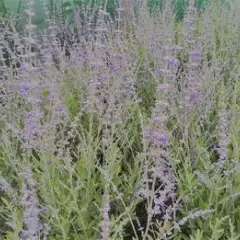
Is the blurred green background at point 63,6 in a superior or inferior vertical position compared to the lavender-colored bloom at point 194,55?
inferior

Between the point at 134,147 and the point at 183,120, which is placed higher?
the point at 183,120

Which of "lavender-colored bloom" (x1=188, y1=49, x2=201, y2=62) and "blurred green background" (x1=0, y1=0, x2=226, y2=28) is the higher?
"lavender-colored bloom" (x1=188, y1=49, x2=201, y2=62)

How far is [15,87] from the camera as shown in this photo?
2.46m

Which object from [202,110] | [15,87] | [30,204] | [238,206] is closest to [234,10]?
[202,110]

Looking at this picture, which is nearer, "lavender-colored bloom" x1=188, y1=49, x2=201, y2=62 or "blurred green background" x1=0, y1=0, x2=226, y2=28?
"lavender-colored bloom" x1=188, y1=49, x2=201, y2=62

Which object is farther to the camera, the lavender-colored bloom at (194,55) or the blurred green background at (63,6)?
the blurred green background at (63,6)

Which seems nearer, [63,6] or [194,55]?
[194,55]

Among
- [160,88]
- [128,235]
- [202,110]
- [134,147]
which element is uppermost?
[160,88]

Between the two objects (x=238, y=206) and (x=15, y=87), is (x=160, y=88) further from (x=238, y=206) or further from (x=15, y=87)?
(x=15, y=87)

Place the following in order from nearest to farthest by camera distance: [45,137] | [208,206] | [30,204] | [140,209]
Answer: [30,204]
[208,206]
[45,137]
[140,209]

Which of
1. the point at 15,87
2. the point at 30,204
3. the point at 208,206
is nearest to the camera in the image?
the point at 30,204

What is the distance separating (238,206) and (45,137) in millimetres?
764

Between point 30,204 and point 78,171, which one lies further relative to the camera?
point 78,171

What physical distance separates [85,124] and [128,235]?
720 mm
